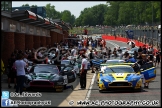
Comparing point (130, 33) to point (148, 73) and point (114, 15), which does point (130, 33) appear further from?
point (148, 73)

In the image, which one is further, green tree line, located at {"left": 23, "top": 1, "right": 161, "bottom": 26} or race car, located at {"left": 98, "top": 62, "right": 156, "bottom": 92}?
green tree line, located at {"left": 23, "top": 1, "right": 161, "bottom": 26}

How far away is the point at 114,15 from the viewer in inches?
4899

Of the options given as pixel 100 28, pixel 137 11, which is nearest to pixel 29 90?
Answer: pixel 137 11

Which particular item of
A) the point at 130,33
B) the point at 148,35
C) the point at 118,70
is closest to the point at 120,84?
the point at 118,70

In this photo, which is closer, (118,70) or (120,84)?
(120,84)

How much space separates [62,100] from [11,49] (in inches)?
566

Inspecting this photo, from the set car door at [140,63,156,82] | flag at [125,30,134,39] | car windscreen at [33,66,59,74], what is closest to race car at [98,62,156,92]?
car door at [140,63,156,82]

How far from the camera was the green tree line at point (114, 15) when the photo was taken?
3556 inches

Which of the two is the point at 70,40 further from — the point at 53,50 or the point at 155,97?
the point at 155,97

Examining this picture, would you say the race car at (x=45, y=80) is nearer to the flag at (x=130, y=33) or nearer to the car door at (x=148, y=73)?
the car door at (x=148, y=73)

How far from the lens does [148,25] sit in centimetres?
9075

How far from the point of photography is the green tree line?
90312mm

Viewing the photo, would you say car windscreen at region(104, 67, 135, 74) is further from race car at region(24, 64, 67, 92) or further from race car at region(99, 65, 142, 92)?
race car at region(24, 64, 67, 92)

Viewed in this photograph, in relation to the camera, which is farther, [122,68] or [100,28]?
[100,28]
